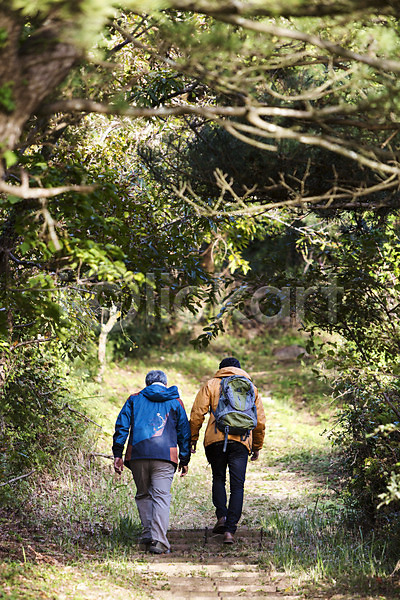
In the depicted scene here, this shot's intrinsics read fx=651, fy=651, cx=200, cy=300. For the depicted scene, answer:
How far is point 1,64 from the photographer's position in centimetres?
304

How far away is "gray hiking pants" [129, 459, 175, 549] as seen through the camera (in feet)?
18.8

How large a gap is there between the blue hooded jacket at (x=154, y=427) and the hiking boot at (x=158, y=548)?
713 millimetres

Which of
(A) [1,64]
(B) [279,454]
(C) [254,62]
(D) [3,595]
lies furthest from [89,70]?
(B) [279,454]

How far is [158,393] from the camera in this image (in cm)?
599

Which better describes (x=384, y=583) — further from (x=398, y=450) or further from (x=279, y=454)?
(x=279, y=454)

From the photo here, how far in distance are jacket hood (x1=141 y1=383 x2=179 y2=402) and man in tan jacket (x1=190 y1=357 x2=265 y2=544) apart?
0.35 metres

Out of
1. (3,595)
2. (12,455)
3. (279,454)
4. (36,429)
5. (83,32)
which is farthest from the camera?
(279,454)

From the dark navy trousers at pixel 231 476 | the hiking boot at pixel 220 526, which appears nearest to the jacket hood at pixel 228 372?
the dark navy trousers at pixel 231 476

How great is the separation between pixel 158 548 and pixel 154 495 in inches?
17.5

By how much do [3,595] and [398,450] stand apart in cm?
316

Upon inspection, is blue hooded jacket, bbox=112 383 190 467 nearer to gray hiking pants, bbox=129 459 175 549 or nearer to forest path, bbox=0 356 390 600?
gray hiking pants, bbox=129 459 175 549

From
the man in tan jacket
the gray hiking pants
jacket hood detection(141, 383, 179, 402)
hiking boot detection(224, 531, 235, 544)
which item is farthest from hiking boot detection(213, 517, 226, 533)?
jacket hood detection(141, 383, 179, 402)

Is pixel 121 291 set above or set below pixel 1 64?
below

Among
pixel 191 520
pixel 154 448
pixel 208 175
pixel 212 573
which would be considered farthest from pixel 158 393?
pixel 191 520
